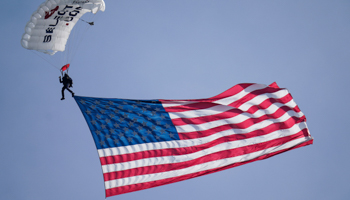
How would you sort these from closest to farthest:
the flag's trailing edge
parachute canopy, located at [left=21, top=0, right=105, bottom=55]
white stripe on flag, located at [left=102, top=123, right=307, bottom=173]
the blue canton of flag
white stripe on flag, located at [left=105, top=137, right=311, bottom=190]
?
white stripe on flag, located at [left=105, top=137, right=311, bottom=190] → white stripe on flag, located at [left=102, top=123, right=307, bottom=173] → the flag's trailing edge → the blue canton of flag → parachute canopy, located at [left=21, top=0, right=105, bottom=55]

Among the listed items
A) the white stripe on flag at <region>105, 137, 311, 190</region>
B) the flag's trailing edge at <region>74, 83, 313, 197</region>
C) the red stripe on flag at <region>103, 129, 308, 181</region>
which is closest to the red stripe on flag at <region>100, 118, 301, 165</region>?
the flag's trailing edge at <region>74, 83, 313, 197</region>

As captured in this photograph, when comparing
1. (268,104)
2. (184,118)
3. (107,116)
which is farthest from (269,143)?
(107,116)

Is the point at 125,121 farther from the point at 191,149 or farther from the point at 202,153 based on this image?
the point at 202,153

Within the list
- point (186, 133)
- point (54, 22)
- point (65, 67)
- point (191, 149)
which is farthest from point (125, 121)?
point (54, 22)

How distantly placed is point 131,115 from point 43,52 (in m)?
7.34

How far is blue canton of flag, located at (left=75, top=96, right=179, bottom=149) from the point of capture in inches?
508

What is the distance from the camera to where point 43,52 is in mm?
18859

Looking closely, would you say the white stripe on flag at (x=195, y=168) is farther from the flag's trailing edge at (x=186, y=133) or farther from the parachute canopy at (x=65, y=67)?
the parachute canopy at (x=65, y=67)

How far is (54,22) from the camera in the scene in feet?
60.8

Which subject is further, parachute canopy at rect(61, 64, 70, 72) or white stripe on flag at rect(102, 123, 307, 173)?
parachute canopy at rect(61, 64, 70, 72)

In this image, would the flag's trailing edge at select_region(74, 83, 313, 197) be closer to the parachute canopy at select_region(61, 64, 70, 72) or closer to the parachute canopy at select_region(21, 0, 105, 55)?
the parachute canopy at select_region(61, 64, 70, 72)

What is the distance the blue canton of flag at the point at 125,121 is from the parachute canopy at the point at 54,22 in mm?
5739

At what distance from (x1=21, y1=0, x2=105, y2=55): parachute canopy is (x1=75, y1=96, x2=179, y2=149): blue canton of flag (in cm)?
574

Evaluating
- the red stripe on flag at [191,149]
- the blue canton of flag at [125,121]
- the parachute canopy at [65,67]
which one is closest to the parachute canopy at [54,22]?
the parachute canopy at [65,67]
